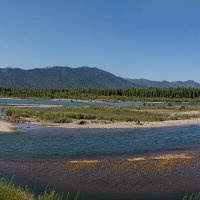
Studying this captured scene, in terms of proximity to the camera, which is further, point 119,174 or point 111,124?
point 111,124

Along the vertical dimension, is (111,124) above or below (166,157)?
above

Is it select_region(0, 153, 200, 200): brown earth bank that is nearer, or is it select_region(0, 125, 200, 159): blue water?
select_region(0, 153, 200, 200): brown earth bank

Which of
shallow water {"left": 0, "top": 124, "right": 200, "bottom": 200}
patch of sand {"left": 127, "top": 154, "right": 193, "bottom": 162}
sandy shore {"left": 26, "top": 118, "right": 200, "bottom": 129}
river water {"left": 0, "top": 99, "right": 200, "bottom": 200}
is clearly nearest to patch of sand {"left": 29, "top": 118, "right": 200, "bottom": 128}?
sandy shore {"left": 26, "top": 118, "right": 200, "bottom": 129}

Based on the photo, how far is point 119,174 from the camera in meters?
24.4

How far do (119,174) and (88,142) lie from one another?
13.5 m

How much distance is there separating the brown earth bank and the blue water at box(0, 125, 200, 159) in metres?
2.84

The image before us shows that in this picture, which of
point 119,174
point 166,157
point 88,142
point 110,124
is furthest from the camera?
point 110,124

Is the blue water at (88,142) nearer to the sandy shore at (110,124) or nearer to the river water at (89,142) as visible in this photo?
the river water at (89,142)

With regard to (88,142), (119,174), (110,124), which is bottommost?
(119,174)

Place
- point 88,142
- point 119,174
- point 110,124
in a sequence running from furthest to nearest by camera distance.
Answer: point 110,124, point 88,142, point 119,174

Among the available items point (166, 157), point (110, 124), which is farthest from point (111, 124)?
point (166, 157)

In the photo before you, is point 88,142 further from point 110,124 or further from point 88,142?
point 110,124

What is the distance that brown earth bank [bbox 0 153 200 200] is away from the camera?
67.9 ft

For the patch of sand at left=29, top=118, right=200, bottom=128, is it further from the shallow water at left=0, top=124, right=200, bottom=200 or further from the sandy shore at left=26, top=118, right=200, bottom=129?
the shallow water at left=0, top=124, right=200, bottom=200
